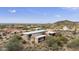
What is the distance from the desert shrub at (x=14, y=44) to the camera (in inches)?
54.2

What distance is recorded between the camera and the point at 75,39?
138 centimetres

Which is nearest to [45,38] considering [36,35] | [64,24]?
[36,35]

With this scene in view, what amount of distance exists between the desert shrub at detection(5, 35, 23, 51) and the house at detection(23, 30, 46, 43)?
8cm

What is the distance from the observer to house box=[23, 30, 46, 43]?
4.56 feet

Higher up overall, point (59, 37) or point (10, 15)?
point (10, 15)

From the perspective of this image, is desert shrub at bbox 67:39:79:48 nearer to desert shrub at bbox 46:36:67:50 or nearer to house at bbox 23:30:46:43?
desert shrub at bbox 46:36:67:50

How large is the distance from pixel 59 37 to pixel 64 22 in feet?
0.53

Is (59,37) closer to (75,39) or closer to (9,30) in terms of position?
(75,39)

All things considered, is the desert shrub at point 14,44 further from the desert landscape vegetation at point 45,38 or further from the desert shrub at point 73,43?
the desert shrub at point 73,43
